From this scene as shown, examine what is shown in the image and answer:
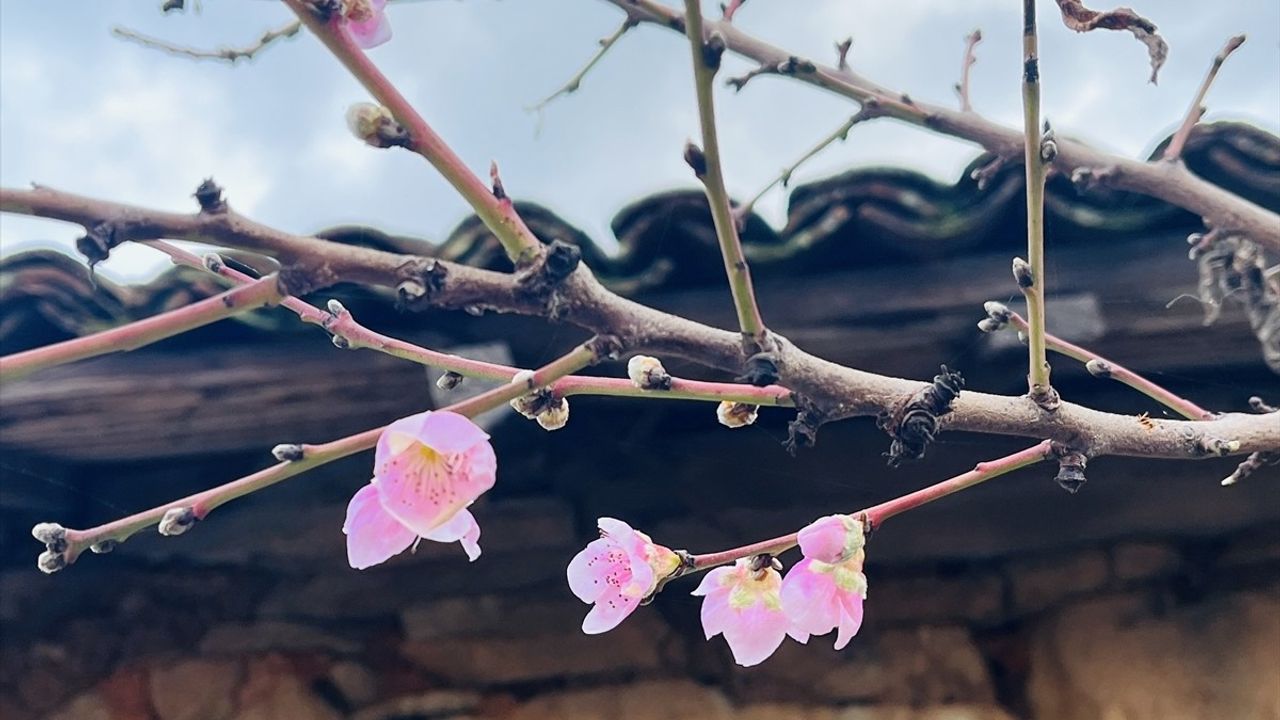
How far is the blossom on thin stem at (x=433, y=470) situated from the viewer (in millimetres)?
Answer: 508

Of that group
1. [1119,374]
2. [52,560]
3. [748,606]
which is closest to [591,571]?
[748,606]

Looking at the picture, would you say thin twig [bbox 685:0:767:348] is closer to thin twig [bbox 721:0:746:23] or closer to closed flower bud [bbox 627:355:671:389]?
closed flower bud [bbox 627:355:671:389]

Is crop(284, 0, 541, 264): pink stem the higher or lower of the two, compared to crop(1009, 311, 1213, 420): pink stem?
lower

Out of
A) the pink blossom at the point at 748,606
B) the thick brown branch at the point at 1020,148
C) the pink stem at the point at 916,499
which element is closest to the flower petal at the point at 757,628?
the pink blossom at the point at 748,606

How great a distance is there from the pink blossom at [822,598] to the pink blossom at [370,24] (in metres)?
0.47

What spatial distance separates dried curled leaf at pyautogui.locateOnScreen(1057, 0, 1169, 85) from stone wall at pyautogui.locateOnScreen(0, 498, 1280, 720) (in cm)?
91

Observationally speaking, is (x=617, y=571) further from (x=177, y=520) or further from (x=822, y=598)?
(x=177, y=520)

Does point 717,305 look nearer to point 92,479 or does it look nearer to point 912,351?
point 912,351

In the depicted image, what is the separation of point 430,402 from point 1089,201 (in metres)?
0.94

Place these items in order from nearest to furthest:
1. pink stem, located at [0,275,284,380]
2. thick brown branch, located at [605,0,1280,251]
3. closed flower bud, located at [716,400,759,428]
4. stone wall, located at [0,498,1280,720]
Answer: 1. pink stem, located at [0,275,284,380]
2. closed flower bud, located at [716,400,759,428]
3. thick brown branch, located at [605,0,1280,251]
4. stone wall, located at [0,498,1280,720]

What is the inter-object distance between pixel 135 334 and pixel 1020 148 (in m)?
1.06

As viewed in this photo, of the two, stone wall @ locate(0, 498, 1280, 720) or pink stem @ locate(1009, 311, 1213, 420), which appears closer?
pink stem @ locate(1009, 311, 1213, 420)

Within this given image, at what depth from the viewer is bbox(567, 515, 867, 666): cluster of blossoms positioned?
0.60 meters

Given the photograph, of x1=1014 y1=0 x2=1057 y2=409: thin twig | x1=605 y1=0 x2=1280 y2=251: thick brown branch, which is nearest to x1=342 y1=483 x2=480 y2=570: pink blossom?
x1=1014 y1=0 x2=1057 y2=409: thin twig
